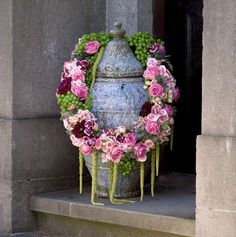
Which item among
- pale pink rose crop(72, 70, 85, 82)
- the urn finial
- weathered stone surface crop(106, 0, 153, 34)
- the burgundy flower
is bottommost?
the burgundy flower

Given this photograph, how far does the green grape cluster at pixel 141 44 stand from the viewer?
24.9ft

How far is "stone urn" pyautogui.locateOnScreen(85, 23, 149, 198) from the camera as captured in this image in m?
7.34

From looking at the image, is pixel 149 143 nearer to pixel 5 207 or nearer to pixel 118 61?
pixel 118 61

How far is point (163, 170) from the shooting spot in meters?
8.91

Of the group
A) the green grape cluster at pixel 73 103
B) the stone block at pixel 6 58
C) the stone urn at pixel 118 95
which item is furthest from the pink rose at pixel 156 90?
the stone block at pixel 6 58

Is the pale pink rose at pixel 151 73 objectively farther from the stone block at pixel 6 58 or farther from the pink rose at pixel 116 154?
the stone block at pixel 6 58

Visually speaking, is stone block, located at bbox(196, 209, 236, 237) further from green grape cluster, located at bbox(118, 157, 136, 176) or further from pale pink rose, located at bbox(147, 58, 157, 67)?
pale pink rose, located at bbox(147, 58, 157, 67)

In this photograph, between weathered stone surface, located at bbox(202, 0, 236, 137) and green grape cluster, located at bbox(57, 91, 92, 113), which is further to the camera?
green grape cluster, located at bbox(57, 91, 92, 113)

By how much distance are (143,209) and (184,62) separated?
220 centimetres

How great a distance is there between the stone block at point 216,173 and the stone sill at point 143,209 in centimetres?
43

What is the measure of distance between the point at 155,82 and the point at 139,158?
64cm

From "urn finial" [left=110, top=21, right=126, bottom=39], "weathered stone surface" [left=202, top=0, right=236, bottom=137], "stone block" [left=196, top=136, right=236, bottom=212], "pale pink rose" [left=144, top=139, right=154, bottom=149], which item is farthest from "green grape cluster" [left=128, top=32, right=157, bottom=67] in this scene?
"stone block" [left=196, top=136, right=236, bottom=212]

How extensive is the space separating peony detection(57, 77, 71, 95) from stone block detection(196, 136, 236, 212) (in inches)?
64.8

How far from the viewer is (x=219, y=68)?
6.16 metres
